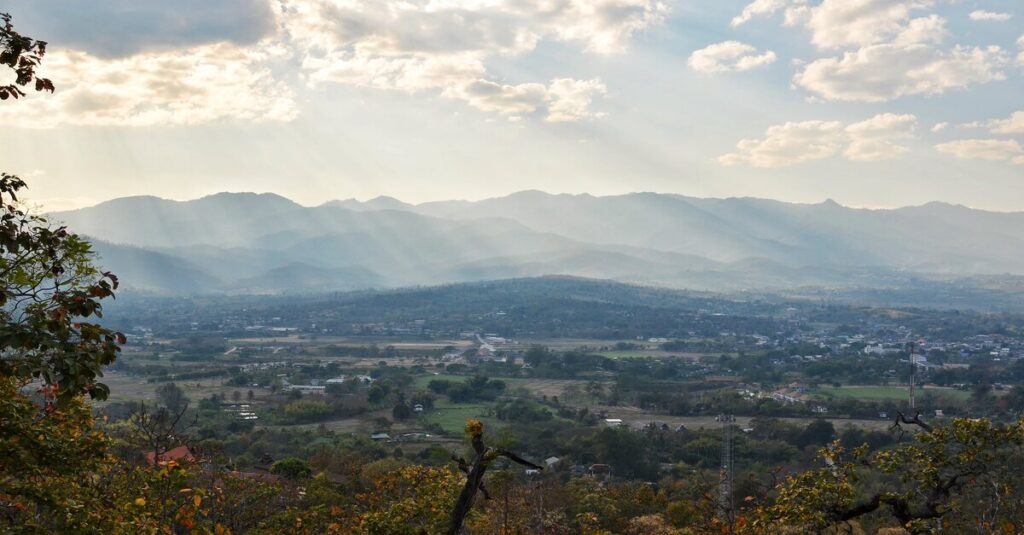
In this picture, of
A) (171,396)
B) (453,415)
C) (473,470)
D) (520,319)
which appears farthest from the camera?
(520,319)

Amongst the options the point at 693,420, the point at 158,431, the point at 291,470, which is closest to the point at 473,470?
the point at 158,431

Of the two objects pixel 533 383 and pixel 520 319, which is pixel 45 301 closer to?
pixel 533 383

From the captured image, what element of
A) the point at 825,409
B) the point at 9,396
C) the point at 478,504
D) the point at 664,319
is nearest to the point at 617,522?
the point at 478,504

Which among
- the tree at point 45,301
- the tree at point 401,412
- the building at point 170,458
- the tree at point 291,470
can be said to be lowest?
the tree at point 401,412

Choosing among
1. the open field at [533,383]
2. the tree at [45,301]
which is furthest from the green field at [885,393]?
the tree at [45,301]

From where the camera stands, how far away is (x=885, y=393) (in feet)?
294

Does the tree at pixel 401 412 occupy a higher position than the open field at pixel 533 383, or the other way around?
the tree at pixel 401 412

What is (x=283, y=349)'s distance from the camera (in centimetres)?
13000

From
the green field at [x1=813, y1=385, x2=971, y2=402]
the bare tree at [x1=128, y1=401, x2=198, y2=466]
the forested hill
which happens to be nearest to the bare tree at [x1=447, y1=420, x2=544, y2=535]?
the bare tree at [x1=128, y1=401, x2=198, y2=466]

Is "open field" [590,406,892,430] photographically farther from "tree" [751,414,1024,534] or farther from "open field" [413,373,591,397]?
"tree" [751,414,1024,534]

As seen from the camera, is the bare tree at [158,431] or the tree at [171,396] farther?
the tree at [171,396]

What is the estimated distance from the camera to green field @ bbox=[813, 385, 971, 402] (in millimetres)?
84000

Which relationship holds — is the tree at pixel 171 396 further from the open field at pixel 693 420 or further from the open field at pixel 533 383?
the open field at pixel 693 420

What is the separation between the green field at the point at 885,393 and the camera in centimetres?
8400
